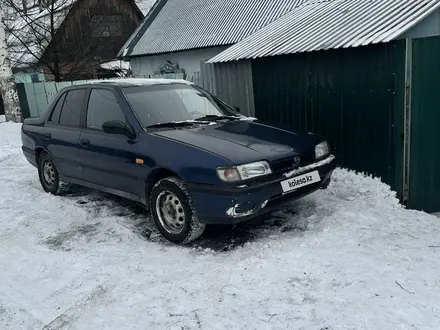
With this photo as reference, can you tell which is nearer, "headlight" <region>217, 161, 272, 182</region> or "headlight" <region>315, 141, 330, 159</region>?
"headlight" <region>217, 161, 272, 182</region>

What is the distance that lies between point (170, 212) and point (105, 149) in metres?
1.20

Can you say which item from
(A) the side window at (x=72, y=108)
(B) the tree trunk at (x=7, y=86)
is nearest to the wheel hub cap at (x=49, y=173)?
(A) the side window at (x=72, y=108)

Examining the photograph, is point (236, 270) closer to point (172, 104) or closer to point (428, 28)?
point (172, 104)

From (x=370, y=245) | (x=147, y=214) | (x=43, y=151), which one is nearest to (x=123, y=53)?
(x=43, y=151)

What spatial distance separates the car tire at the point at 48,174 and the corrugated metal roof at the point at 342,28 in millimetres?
3458

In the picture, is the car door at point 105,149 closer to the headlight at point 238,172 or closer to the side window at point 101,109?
the side window at point 101,109

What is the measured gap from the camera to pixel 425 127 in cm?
486

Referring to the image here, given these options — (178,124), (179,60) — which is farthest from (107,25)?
(178,124)

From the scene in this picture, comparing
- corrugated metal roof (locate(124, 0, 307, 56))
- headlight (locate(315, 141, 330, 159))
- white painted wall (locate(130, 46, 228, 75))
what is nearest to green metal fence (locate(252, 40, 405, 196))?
headlight (locate(315, 141, 330, 159))

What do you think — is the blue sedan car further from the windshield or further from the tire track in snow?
the tire track in snow

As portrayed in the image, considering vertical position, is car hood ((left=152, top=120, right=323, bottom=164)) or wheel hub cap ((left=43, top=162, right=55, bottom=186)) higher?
car hood ((left=152, top=120, right=323, bottom=164))

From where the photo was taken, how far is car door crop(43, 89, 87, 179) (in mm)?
5457

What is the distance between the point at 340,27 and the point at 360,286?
4536 millimetres

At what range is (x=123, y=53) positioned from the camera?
856 inches
